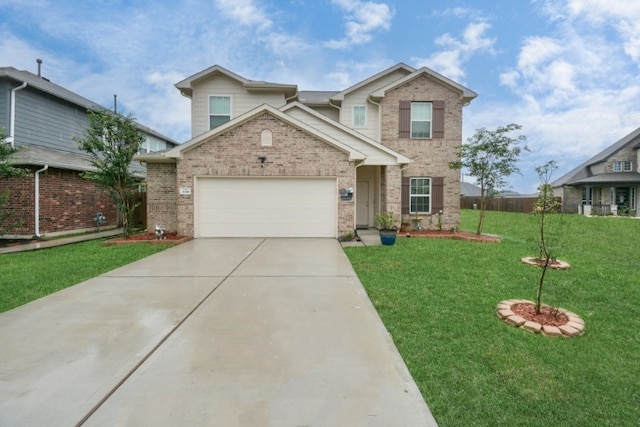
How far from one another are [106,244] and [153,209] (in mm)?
2118

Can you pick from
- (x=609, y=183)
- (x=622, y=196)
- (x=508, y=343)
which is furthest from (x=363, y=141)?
(x=622, y=196)

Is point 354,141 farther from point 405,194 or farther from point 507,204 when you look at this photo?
point 507,204

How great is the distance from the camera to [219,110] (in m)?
13.7

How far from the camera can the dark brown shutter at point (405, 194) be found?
43.7ft

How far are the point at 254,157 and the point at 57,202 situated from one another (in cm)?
789

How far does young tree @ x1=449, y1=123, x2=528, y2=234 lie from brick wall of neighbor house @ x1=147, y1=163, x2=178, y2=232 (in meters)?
10.7

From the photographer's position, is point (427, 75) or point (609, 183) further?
point (609, 183)

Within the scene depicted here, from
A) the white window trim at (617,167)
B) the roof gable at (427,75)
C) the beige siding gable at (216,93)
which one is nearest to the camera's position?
the roof gable at (427,75)

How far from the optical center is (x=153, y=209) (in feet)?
38.3

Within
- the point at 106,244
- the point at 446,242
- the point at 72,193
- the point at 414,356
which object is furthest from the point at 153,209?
the point at 414,356

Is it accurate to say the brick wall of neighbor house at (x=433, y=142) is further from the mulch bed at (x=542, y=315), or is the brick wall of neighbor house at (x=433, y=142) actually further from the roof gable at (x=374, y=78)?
the mulch bed at (x=542, y=315)

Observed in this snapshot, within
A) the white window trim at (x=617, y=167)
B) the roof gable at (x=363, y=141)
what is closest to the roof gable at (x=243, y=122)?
the roof gable at (x=363, y=141)

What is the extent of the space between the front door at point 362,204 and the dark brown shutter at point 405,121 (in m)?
2.63

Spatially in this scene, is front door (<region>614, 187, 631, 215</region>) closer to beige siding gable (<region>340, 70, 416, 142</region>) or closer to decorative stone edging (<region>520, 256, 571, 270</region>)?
beige siding gable (<region>340, 70, 416, 142</region>)
